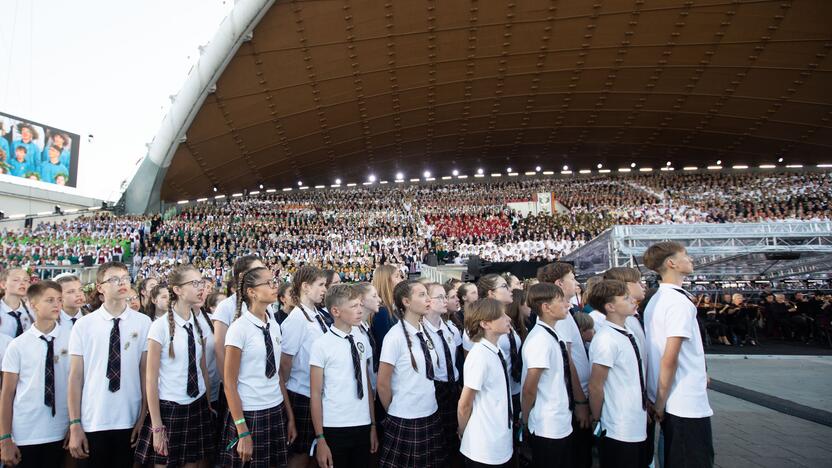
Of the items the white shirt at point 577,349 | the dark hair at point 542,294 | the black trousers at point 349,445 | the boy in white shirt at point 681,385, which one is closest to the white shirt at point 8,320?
the black trousers at point 349,445

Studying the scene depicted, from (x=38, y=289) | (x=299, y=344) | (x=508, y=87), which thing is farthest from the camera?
(x=508, y=87)

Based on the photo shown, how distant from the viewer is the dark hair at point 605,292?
3074 millimetres

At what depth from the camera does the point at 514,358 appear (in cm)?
354

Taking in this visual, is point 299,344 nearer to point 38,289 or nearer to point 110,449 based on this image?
point 110,449

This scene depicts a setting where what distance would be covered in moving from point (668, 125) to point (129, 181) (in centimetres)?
3352

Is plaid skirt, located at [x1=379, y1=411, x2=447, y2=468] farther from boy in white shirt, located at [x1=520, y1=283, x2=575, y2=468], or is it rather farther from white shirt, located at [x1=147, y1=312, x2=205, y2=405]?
white shirt, located at [x1=147, y1=312, x2=205, y2=405]

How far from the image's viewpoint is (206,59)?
20688 mm

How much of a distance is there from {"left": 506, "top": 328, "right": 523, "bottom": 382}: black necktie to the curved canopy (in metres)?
20.4

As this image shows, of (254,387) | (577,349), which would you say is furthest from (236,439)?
(577,349)

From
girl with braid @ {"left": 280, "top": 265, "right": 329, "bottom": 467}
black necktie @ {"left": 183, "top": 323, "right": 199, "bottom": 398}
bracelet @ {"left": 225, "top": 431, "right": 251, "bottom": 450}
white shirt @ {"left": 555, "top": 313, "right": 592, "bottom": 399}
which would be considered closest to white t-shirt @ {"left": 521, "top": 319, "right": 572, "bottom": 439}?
white shirt @ {"left": 555, "top": 313, "right": 592, "bottom": 399}

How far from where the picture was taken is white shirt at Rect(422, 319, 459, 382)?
11.1 ft

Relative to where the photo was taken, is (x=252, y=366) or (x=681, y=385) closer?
(x=681, y=385)

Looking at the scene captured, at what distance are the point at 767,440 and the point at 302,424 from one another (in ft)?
13.9

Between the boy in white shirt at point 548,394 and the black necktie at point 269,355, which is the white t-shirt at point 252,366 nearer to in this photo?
the black necktie at point 269,355
